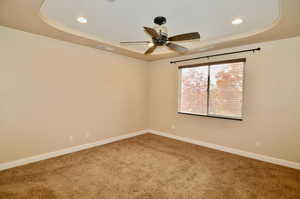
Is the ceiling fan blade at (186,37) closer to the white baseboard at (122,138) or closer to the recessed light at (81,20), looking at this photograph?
the recessed light at (81,20)

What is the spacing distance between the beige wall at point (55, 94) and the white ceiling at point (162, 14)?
30.2 inches

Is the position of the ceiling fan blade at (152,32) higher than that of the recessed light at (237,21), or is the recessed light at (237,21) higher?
the recessed light at (237,21)

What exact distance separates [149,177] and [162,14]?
2.66 m

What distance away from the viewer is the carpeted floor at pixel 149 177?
210 cm

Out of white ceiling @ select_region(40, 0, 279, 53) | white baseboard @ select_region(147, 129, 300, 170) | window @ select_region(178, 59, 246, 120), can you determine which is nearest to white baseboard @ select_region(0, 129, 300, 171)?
white baseboard @ select_region(147, 129, 300, 170)

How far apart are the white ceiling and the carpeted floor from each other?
2620 millimetres

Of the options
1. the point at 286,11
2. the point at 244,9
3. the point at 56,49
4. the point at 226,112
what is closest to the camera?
the point at 286,11

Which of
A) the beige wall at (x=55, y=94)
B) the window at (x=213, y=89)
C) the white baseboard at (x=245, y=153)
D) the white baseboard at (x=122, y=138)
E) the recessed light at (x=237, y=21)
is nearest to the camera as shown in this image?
the recessed light at (x=237, y=21)

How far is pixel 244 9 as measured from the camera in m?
2.13

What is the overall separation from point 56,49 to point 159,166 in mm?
3257

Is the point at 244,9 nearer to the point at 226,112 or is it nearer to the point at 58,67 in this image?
the point at 226,112

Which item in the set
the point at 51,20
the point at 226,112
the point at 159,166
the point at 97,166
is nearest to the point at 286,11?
the point at 226,112

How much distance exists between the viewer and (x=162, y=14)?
228 centimetres

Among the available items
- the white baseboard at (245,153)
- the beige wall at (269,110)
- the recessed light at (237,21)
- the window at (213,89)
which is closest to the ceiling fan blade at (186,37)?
the recessed light at (237,21)
